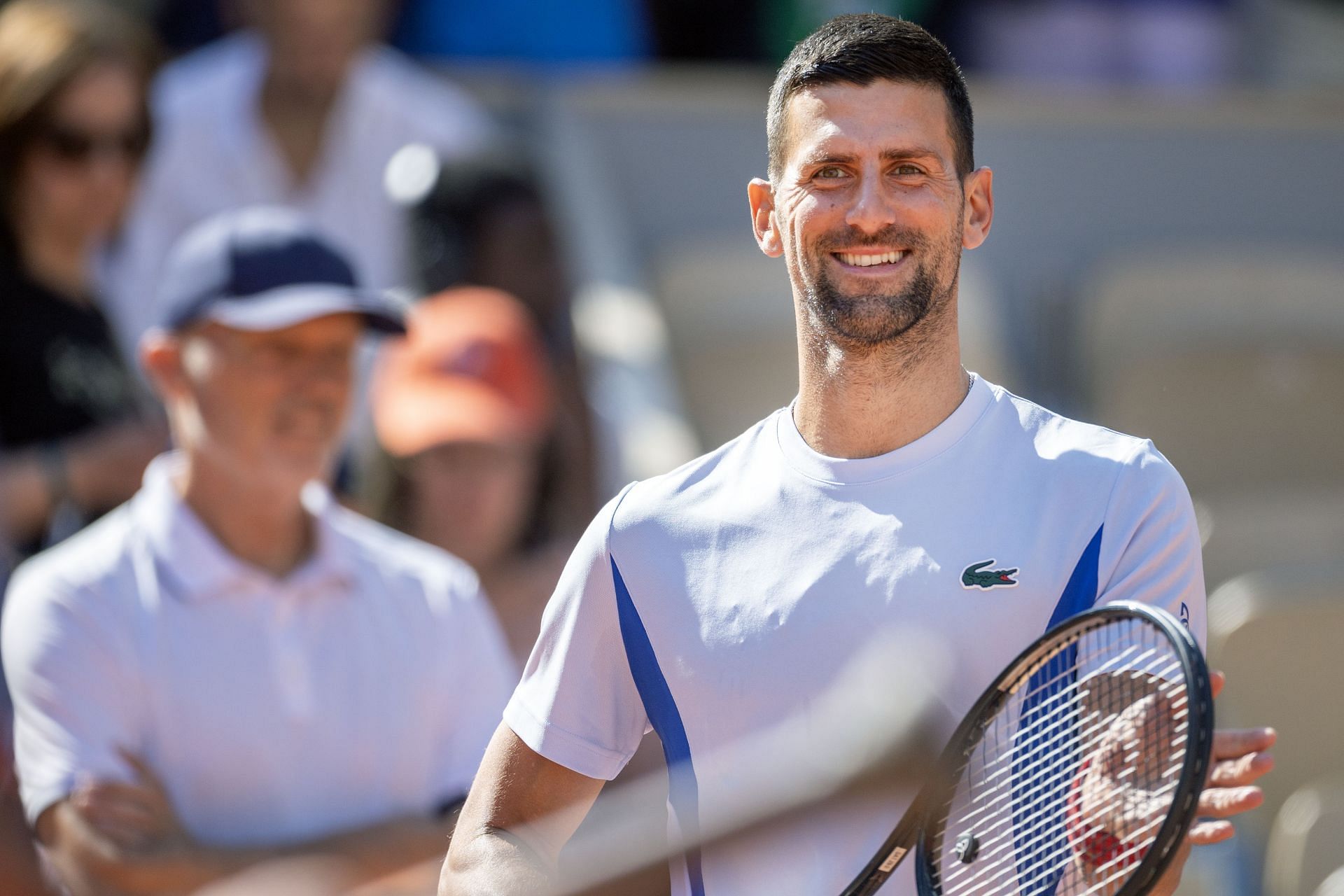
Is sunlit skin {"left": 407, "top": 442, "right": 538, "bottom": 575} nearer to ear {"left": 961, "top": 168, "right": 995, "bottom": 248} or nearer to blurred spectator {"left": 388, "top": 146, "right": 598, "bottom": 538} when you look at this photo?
blurred spectator {"left": 388, "top": 146, "right": 598, "bottom": 538}

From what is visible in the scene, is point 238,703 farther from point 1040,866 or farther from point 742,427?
point 742,427

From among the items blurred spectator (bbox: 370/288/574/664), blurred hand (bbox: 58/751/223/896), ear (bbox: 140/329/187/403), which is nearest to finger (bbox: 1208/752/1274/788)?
blurred hand (bbox: 58/751/223/896)

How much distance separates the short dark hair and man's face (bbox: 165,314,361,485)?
4.69 feet

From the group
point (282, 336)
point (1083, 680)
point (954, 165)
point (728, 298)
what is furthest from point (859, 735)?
point (728, 298)

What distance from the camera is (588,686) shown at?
2.02 metres

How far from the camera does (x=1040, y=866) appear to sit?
1.78 m

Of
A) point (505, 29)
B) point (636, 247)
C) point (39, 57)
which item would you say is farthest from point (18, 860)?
point (505, 29)

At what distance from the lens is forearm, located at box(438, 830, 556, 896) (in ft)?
6.30

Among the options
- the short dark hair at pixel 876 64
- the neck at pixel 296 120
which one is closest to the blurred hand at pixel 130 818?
the short dark hair at pixel 876 64

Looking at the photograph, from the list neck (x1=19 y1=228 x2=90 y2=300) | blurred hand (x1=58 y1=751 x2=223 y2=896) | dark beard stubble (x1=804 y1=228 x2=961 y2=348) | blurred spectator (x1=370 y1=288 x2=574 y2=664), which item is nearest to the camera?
dark beard stubble (x1=804 y1=228 x2=961 y2=348)

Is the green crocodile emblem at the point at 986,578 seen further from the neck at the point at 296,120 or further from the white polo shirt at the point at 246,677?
the neck at the point at 296,120

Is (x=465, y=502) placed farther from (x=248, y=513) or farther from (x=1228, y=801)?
(x=1228, y=801)

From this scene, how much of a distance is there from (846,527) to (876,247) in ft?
1.01

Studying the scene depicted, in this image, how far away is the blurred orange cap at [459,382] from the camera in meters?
4.03
